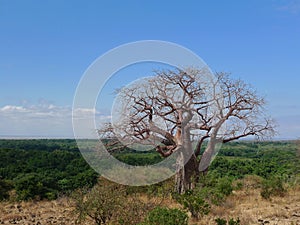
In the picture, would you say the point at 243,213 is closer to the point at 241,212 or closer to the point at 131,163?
the point at 241,212

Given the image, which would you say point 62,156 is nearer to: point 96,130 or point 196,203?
point 96,130

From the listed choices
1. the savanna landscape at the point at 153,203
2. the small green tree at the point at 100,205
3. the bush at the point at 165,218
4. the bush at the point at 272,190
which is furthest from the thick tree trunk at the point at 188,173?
the bush at the point at 165,218

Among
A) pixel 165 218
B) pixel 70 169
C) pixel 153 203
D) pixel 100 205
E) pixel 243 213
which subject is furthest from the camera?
pixel 70 169

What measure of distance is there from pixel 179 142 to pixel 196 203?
2608 millimetres

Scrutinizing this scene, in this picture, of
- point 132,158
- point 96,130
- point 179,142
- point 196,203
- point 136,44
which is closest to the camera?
point 196,203

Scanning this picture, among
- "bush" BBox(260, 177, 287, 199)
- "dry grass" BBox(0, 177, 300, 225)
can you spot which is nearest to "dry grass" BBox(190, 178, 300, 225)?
"dry grass" BBox(0, 177, 300, 225)

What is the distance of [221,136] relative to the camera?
9141 mm

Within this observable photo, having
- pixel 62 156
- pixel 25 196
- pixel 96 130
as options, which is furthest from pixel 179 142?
pixel 62 156

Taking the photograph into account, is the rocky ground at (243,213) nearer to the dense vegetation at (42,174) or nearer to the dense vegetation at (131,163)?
the dense vegetation at (131,163)

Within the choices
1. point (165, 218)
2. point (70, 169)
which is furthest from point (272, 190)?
point (70, 169)

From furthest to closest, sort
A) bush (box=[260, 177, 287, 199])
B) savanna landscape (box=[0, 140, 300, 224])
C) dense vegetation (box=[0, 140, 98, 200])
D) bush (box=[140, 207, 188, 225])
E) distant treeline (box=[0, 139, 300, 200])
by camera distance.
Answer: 1. dense vegetation (box=[0, 140, 98, 200])
2. distant treeline (box=[0, 139, 300, 200])
3. bush (box=[260, 177, 287, 199])
4. savanna landscape (box=[0, 140, 300, 224])
5. bush (box=[140, 207, 188, 225])

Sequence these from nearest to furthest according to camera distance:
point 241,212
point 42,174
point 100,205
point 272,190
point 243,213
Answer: point 100,205 → point 243,213 → point 241,212 → point 272,190 → point 42,174

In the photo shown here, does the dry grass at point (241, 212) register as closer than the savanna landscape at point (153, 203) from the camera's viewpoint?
No

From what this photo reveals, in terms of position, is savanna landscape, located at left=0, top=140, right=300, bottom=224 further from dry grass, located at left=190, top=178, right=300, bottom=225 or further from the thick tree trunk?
the thick tree trunk
